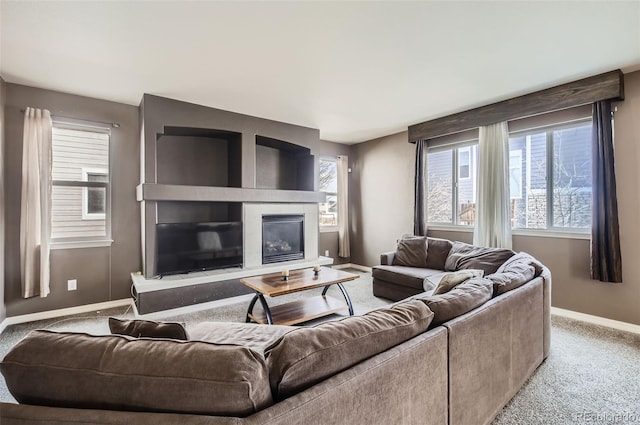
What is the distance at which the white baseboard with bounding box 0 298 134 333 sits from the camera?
3.07 meters

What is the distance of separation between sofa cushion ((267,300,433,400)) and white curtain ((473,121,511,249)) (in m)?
3.12

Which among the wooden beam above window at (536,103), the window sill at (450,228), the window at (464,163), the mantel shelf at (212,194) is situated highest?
the wooden beam above window at (536,103)

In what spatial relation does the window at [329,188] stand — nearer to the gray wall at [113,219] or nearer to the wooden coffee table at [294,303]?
the wooden coffee table at [294,303]

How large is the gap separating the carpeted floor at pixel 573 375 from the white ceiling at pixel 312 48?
2.62 m

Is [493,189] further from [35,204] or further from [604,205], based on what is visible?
[35,204]

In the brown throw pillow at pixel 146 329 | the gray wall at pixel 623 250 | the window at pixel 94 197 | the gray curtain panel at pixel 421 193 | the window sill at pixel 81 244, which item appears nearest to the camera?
the brown throw pillow at pixel 146 329

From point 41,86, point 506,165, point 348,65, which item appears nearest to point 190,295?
point 41,86

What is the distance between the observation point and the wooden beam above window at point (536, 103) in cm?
290

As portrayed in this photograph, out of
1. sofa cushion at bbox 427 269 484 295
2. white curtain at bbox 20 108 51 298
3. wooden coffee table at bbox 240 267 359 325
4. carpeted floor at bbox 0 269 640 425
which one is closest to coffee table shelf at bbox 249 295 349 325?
wooden coffee table at bbox 240 267 359 325

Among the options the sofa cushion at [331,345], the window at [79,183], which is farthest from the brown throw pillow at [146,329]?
the window at [79,183]

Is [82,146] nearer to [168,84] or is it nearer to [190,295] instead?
[168,84]

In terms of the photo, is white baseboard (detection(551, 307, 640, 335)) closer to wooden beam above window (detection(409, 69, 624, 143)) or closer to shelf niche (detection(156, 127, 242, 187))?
wooden beam above window (detection(409, 69, 624, 143))

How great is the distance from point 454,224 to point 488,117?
162cm

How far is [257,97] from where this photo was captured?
3.53 metres
